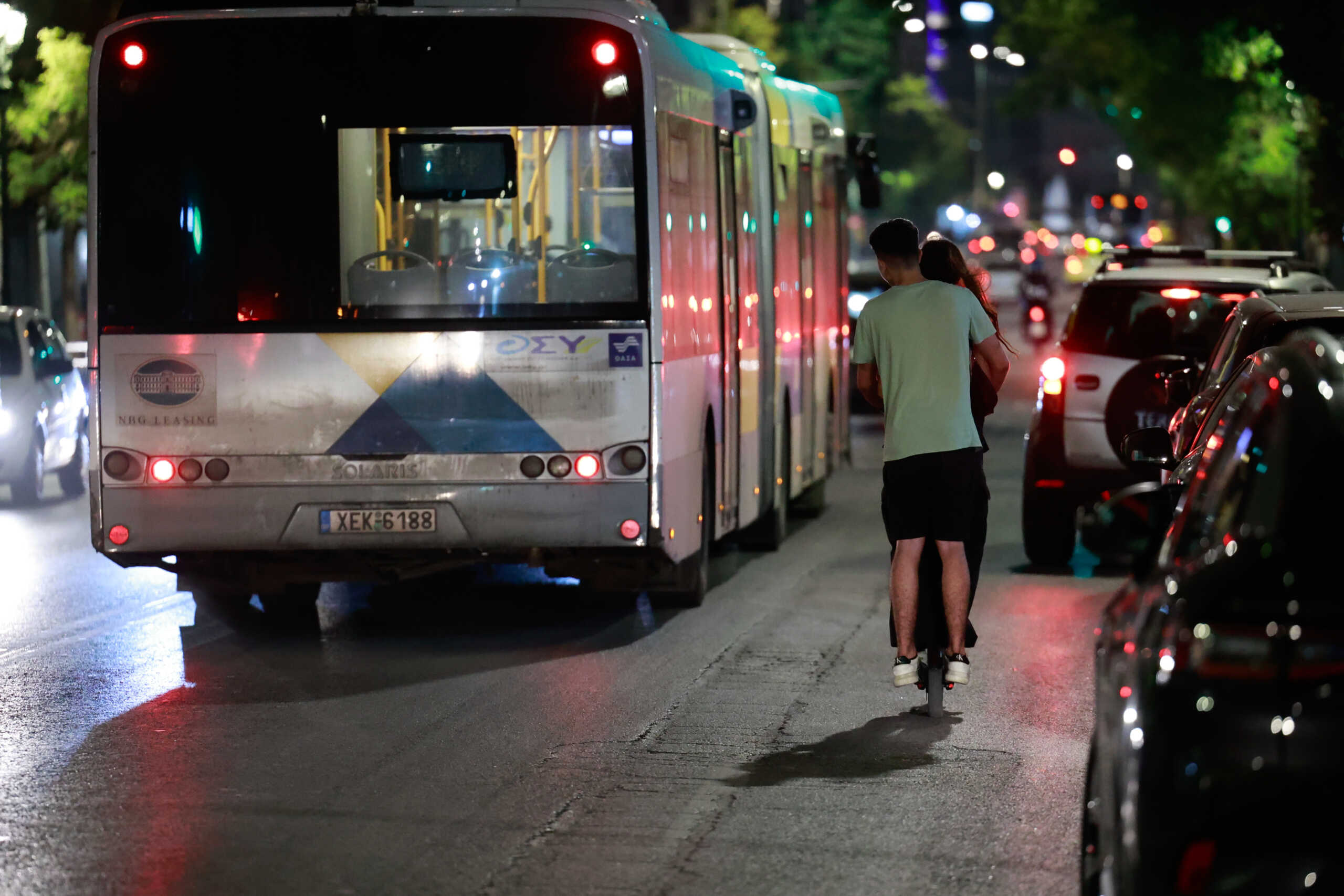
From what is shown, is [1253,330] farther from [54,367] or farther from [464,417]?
[54,367]

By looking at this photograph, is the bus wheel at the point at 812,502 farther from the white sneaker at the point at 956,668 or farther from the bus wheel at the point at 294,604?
the white sneaker at the point at 956,668

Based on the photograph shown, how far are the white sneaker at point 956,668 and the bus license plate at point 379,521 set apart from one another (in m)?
2.90

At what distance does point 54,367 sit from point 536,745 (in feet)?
42.3

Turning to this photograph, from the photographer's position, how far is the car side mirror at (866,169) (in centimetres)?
1933

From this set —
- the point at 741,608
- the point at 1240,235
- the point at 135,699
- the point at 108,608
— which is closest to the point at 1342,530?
the point at 135,699

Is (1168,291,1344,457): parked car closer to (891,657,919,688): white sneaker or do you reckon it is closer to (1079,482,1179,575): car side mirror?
(891,657,919,688): white sneaker

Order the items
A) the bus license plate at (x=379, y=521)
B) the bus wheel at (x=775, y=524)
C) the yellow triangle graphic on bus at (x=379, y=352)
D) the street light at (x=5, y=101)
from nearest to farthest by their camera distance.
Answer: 1. the yellow triangle graphic on bus at (x=379, y=352)
2. the bus license plate at (x=379, y=521)
3. the bus wheel at (x=775, y=524)
4. the street light at (x=5, y=101)

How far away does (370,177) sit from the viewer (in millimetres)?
11094

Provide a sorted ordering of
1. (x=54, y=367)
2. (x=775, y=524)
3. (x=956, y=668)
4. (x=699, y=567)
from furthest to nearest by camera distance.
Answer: (x=54, y=367) < (x=775, y=524) < (x=699, y=567) < (x=956, y=668)

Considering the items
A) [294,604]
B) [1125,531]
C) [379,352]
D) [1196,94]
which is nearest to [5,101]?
[294,604]

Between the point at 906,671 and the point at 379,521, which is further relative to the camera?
the point at 379,521

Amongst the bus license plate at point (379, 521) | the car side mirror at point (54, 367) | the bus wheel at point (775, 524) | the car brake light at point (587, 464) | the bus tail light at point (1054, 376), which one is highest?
the bus tail light at point (1054, 376)

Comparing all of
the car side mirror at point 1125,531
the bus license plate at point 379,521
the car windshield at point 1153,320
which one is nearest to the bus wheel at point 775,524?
the car windshield at point 1153,320

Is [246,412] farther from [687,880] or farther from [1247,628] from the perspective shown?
[1247,628]
